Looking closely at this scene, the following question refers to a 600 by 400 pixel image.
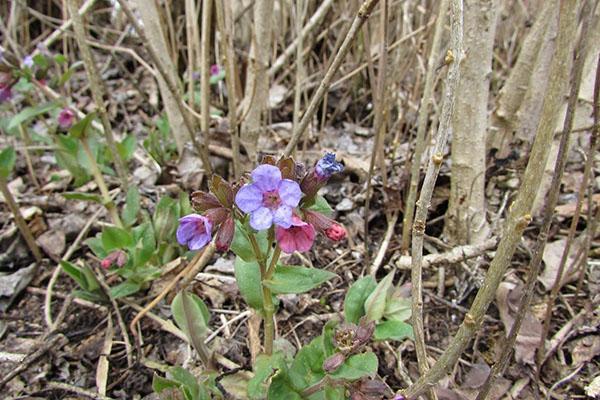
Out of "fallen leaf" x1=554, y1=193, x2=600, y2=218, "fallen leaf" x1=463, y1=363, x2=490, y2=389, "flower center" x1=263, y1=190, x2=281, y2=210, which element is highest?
"flower center" x1=263, y1=190, x2=281, y2=210

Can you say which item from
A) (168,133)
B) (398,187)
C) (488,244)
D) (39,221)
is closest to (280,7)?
(168,133)

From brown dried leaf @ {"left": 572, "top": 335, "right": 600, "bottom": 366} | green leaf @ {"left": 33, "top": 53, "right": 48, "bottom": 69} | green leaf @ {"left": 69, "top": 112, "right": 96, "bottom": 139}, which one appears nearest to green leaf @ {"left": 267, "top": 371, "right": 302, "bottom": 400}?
brown dried leaf @ {"left": 572, "top": 335, "right": 600, "bottom": 366}

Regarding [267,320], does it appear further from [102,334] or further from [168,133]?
[168,133]

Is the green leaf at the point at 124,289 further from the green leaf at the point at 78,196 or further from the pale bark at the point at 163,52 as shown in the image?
the pale bark at the point at 163,52

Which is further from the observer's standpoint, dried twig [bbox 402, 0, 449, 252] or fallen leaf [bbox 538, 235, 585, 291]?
fallen leaf [bbox 538, 235, 585, 291]

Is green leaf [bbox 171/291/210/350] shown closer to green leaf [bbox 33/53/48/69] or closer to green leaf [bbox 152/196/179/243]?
green leaf [bbox 152/196/179/243]

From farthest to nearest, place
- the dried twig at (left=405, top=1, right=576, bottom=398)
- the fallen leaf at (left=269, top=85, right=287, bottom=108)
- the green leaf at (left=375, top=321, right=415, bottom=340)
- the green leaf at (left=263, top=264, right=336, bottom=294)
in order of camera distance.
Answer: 1. the fallen leaf at (left=269, top=85, right=287, bottom=108)
2. the green leaf at (left=375, top=321, right=415, bottom=340)
3. the green leaf at (left=263, top=264, right=336, bottom=294)
4. the dried twig at (left=405, top=1, right=576, bottom=398)
